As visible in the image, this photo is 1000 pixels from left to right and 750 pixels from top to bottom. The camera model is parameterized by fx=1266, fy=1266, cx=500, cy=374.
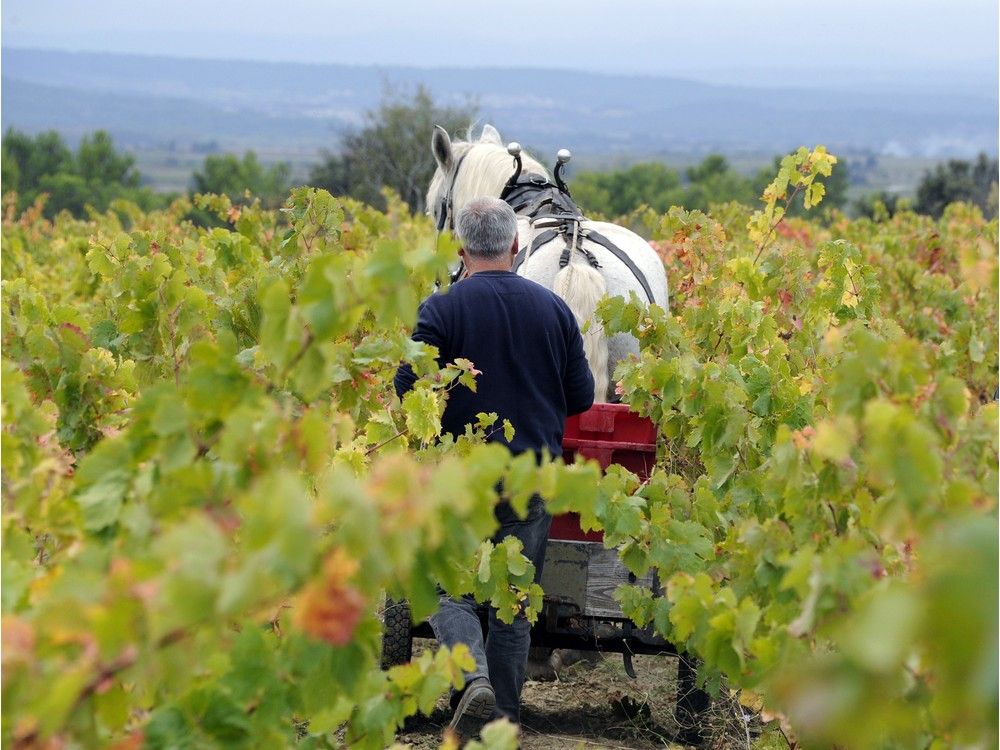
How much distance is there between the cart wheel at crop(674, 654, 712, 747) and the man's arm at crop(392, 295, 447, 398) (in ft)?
4.71

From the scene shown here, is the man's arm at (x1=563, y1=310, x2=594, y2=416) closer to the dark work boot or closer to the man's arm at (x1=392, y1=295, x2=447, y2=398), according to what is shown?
the man's arm at (x1=392, y1=295, x2=447, y2=398)

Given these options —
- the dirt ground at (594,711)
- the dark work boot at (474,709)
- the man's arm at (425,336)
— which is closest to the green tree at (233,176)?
the dirt ground at (594,711)

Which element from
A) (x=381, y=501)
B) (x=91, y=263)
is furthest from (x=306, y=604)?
(x=91, y=263)

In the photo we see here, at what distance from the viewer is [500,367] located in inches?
165

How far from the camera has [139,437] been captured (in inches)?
78.4

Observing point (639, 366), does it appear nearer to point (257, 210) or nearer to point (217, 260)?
point (217, 260)

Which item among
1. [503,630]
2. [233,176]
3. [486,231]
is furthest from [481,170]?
[233,176]

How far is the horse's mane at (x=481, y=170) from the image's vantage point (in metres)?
6.27

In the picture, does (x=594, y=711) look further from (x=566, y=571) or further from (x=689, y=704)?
(x=566, y=571)

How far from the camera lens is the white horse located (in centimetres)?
509

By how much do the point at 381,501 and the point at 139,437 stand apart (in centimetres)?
62

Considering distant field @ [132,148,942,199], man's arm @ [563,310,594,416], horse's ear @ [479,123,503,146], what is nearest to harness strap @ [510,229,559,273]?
man's arm @ [563,310,594,416]

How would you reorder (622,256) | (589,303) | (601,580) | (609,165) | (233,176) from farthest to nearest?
(609,165), (233,176), (622,256), (589,303), (601,580)

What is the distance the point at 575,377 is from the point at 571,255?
3.59ft
